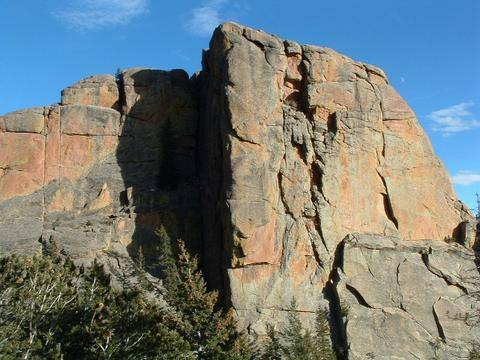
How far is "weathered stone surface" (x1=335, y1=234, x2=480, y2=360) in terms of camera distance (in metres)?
29.0

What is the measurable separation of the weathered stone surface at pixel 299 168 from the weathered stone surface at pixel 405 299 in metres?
1.20

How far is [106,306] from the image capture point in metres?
23.7

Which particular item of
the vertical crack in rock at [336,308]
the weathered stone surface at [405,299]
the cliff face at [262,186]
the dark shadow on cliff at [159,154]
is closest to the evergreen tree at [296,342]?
the cliff face at [262,186]

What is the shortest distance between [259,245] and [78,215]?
9977mm

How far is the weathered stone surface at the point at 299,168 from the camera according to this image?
2998cm

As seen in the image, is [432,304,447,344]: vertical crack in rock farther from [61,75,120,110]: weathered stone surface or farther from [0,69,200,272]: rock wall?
[61,75,120,110]: weathered stone surface

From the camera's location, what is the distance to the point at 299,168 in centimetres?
3188

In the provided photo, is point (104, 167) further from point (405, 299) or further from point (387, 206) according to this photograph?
point (405, 299)

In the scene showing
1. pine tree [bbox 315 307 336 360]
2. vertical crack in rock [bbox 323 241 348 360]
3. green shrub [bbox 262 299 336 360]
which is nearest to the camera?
green shrub [bbox 262 299 336 360]

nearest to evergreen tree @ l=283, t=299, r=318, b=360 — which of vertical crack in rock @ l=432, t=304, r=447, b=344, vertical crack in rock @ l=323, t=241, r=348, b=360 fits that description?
vertical crack in rock @ l=323, t=241, r=348, b=360

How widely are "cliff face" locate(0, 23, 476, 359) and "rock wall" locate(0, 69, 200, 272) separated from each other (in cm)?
7

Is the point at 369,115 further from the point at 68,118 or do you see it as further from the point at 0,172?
the point at 0,172

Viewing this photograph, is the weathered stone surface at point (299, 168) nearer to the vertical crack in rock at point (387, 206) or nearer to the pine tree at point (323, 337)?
the vertical crack in rock at point (387, 206)

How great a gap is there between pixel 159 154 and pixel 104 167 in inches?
120
